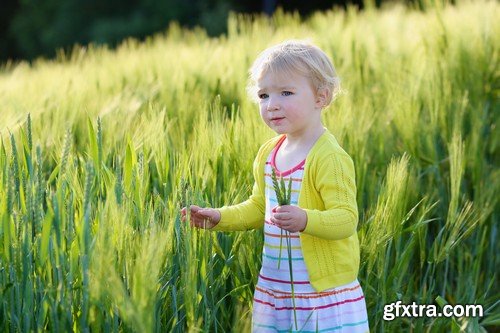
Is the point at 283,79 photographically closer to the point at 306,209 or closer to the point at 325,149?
the point at 325,149

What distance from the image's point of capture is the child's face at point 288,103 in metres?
1.66

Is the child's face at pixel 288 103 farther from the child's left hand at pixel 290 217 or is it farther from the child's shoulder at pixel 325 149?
the child's left hand at pixel 290 217

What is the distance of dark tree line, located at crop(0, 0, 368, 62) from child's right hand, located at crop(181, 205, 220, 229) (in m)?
12.1

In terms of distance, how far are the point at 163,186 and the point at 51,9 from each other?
16.1 meters

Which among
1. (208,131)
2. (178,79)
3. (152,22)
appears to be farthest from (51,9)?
(208,131)

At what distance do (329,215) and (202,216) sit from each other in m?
0.26

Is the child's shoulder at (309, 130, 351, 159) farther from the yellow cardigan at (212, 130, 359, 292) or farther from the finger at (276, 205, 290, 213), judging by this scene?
the finger at (276, 205, 290, 213)

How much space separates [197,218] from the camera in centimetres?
168

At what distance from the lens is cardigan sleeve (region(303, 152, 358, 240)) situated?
1.56 m

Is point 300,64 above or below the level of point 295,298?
above

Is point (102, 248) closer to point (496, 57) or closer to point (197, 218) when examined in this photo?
point (197, 218)

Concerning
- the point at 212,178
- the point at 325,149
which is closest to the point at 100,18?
the point at 212,178

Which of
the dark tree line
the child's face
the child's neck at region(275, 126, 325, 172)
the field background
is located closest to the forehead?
the child's face

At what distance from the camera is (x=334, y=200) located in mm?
1599
